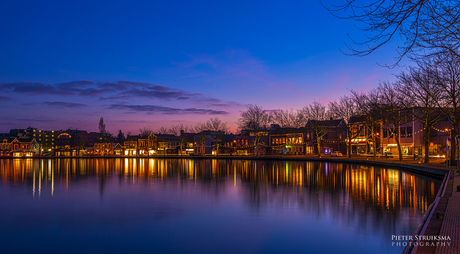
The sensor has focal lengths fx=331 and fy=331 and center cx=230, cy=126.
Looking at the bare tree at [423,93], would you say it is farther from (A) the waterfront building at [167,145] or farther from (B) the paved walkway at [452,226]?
(A) the waterfront building at [167,145]

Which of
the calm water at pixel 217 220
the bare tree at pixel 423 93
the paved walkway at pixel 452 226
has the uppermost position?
the bare tree at pixel 423 93

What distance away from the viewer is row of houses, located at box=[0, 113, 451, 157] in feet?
208

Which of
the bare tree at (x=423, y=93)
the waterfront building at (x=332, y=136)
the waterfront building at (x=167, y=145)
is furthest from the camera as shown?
the waterfront building at (x=167, y=145)

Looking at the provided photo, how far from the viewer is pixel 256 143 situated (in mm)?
88750

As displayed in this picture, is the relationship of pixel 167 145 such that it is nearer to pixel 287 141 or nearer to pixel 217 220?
pixel 287 141

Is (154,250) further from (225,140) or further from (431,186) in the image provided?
(225,140)

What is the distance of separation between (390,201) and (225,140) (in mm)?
98621

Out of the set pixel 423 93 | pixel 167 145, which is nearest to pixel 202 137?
pixel 167 145

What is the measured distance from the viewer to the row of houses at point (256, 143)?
63.3 metres

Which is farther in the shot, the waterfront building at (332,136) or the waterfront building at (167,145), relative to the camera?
the waterfront building at (167,145)

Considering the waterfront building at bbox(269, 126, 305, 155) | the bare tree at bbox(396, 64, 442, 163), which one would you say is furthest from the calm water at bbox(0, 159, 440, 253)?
the waterfront building at bbox(269, 126, 305, 155)

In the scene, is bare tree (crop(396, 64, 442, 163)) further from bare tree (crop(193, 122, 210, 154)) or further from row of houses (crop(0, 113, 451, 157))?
bare tree (crop(193, 122, 210, 154))

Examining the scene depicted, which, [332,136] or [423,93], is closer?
[423,93]

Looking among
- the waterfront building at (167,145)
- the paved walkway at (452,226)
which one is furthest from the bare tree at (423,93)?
the waterfront building at (167,145)
